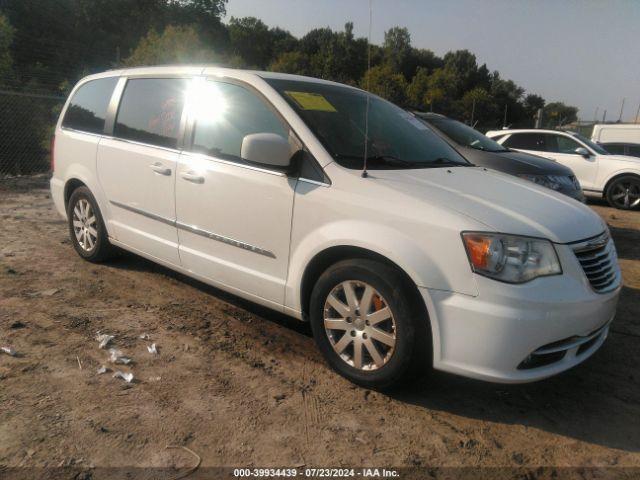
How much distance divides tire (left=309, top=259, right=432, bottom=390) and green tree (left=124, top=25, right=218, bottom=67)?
424 inches

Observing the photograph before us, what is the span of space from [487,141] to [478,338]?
18.5ft

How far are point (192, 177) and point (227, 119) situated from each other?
1.52ft

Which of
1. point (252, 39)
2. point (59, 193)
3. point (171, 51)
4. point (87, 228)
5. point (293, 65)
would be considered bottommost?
point (87, 228)

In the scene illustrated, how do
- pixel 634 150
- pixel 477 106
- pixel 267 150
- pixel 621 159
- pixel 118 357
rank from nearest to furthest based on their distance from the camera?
pixel 267 150, pixel 118 357, pixel 621 159, pixel 634 150, pixel 477 106

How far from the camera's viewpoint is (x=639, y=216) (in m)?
9.73

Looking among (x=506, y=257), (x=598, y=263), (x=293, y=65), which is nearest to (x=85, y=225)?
(x=506, y=257)

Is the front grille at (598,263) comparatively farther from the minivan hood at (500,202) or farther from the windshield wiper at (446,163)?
the windshield wiper at (446,163)

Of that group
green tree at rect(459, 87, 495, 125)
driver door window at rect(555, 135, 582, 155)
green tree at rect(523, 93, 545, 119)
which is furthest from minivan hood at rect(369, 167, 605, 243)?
green tree at rect(523, 93, 545, 119)

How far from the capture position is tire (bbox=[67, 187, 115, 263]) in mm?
4762

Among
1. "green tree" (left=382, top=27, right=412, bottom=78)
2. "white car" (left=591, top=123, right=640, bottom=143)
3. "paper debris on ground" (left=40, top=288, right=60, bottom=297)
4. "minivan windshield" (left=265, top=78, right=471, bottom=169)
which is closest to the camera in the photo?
"minivan windshield" (left=265, top=78, right=471, bottom=169)

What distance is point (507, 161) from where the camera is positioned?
262 inches

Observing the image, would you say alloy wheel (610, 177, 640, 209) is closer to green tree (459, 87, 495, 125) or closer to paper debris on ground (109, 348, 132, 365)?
paper debris on ground (109, 348, 132, 365)

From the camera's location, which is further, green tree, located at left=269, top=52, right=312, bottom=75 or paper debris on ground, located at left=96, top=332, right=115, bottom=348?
green tree, located at left=269, top=52, right=312, bottom=75

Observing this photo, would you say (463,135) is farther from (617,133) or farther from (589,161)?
(617,133)
